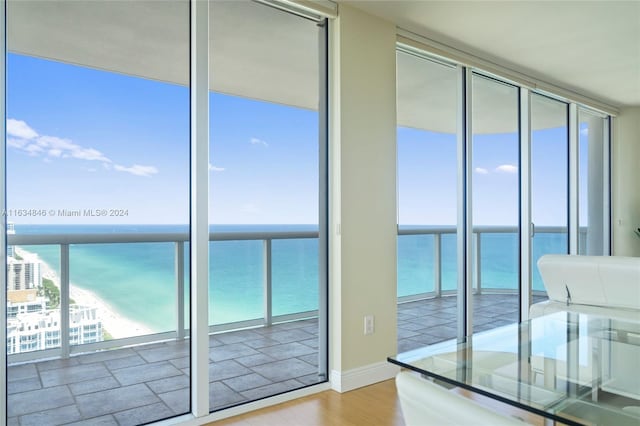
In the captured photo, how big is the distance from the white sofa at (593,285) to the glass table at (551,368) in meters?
0.49

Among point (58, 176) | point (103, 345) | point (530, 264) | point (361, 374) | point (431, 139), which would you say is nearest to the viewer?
point (58, 176)

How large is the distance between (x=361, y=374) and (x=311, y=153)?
5.19 feet

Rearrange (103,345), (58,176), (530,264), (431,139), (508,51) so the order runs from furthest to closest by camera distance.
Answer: (530,264), (431,139), (508,51), (103,345), (58,176)

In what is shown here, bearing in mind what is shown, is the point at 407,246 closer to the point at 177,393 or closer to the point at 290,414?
the point at 290,414

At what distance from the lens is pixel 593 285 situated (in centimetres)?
278

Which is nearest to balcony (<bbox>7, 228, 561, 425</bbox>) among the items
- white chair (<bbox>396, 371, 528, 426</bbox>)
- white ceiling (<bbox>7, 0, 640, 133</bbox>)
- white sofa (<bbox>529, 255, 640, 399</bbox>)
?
white sofa (<bbox>529, 255, 640, 399</bbox>)

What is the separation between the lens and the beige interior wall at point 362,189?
2.94 m

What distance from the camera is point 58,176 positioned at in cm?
269

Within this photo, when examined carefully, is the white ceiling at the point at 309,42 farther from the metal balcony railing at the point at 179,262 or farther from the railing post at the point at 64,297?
the railing post at the point at 64,297

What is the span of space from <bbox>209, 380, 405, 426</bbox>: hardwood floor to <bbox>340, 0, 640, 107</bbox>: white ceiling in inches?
101

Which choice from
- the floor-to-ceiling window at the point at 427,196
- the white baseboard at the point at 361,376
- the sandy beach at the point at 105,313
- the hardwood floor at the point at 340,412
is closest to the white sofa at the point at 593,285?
the hardwood floor at the point at 340,412

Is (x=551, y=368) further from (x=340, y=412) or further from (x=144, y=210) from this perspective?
(x=144, y=210)

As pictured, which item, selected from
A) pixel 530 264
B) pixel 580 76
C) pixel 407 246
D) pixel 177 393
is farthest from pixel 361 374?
pixel 580 76

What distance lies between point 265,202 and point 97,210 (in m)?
1.39
